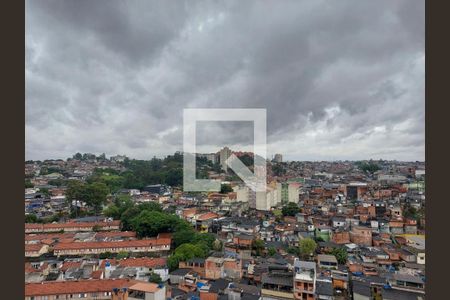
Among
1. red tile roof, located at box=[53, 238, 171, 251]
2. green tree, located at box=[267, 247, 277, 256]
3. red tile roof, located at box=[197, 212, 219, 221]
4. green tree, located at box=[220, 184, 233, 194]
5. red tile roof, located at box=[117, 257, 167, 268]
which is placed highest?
green tree, located at box=[220, 184, 233, 194]

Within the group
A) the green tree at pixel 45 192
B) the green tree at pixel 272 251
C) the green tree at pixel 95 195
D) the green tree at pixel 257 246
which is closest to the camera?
the green tree at pixel 272 251

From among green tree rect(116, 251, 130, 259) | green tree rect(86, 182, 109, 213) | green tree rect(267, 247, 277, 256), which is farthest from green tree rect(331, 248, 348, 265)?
green tree rect(86, 182, 109, 213)

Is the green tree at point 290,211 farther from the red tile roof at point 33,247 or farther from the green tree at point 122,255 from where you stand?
the red tile roof at point 33,247

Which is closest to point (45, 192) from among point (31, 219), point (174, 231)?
point (31, 219)

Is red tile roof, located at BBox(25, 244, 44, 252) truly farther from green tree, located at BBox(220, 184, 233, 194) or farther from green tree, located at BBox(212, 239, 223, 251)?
green tree, located at BBox(220, 184, 233, 194)

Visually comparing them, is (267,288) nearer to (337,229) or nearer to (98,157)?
(337,229)

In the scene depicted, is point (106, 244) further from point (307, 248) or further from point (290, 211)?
point (290, 211)

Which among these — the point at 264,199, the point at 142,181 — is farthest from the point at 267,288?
the point at 142,181

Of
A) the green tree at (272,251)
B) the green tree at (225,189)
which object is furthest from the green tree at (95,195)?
the green tree at (272,251)

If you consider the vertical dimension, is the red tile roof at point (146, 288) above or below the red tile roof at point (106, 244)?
above
